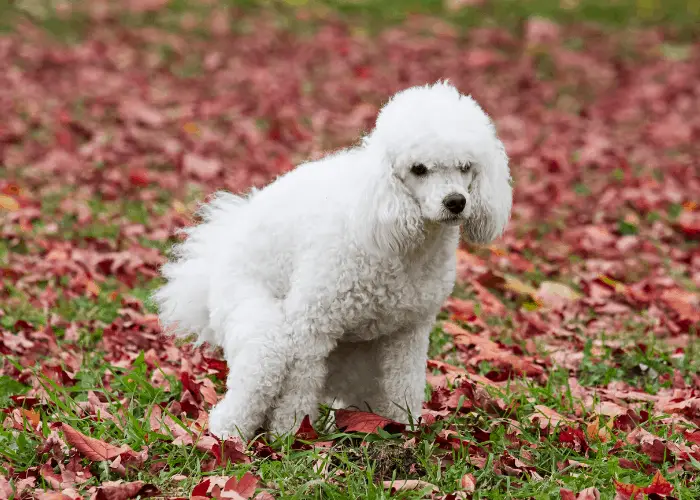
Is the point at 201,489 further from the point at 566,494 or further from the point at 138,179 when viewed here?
the point at 138,179

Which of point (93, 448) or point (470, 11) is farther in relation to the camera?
point (470, 11)

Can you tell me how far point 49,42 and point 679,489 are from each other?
9.87 meters

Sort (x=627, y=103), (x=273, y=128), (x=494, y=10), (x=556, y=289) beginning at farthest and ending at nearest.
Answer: (x=494, y=10) → (x=627, y=103) → (x=273, y=128) → (x=556, y=289)

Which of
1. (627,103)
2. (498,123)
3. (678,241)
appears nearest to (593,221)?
(678,241)

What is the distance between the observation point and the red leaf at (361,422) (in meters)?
3.87

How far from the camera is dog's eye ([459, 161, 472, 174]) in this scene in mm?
3516

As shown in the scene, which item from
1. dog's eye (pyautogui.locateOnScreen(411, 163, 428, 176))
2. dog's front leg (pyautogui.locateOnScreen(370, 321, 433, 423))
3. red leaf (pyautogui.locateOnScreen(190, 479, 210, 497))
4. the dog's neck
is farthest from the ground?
dog's eye (pyautogui.locateOnScreen(411, 163, 428, 176))

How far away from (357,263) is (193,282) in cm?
96

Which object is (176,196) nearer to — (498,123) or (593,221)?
(593,221)

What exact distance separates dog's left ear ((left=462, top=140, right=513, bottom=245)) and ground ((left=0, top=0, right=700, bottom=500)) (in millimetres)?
820

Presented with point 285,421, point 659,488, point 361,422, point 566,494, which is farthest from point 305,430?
point 659,488

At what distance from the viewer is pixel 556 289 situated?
20.0 ft

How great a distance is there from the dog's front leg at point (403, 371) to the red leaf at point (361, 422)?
0.26 feet

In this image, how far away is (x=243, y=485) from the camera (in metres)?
3.34
